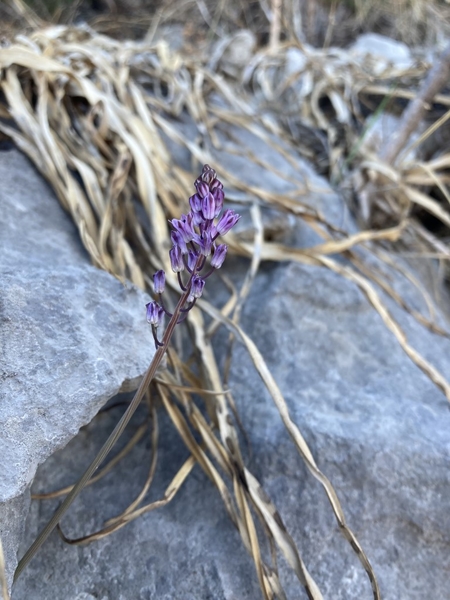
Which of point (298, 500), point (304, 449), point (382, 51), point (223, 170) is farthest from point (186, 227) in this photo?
point (382, 51)

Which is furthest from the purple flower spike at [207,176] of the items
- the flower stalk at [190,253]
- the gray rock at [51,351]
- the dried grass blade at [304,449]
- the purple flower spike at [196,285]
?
the dried grass blade at [304,449]

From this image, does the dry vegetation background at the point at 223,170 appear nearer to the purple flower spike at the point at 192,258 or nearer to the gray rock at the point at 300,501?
the gray rock at the point at 300,501

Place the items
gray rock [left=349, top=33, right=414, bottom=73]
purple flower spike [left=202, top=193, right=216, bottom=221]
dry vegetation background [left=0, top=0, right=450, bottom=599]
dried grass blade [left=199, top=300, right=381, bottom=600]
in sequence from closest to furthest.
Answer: purple flower spike [left=202, top=193, right=216, bottom=221] < dried grass blade [left=199, top=300, right=381, bottom=600] < dry vegetation background [left=0, top=0, right=450, bottom=599] < gray rock [left=349, top=33, right=414, bottom=73]

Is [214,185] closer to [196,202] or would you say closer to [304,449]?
[196,202]

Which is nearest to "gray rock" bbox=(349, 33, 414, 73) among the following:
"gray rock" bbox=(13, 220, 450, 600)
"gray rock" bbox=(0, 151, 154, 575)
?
"gray rock" bbox=(13, 220, 450, 600)

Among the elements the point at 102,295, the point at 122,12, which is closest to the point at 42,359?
the point at 102,295

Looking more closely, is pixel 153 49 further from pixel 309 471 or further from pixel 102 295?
pixel 309 471

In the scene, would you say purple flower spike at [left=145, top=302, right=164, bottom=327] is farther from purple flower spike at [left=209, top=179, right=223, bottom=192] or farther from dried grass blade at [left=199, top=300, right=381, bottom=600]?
dried grass blade at [left=199, top=300, right=381, bottom=600]

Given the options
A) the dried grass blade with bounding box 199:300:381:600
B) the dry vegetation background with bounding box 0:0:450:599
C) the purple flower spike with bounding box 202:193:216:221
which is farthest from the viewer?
the dry vegetation background with bounding box 0:0:450:599
